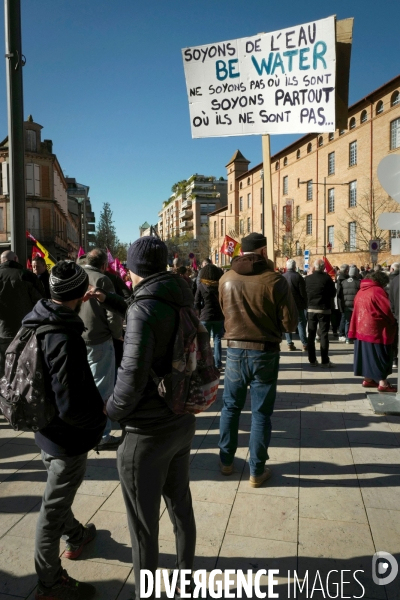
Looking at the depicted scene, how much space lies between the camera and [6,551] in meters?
3.08

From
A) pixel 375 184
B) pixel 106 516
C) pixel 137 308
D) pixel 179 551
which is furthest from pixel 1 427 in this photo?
pixel 375 184

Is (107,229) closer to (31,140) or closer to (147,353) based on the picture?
(31,140)

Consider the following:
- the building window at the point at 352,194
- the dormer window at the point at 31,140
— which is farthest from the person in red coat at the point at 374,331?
→ the dormer window at the point at 31,140

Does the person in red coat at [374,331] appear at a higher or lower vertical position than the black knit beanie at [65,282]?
lower

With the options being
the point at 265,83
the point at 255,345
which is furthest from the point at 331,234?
the point at 255,345

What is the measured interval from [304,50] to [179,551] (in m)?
5.85

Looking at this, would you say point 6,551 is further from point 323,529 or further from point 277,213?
point 277,213

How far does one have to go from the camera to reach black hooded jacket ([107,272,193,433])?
2246 mm

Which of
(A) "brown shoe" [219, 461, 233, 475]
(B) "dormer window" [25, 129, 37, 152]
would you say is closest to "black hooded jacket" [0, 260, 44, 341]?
(A) "brown shoe" [219, 461, 233, 475]

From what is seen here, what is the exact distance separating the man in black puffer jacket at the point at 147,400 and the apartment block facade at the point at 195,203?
9454cm

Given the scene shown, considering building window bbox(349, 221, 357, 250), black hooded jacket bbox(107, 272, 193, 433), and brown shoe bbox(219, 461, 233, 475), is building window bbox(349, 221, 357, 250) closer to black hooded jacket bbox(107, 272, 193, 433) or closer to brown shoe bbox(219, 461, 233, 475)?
brown shoe bbox(219, 461, 233, 475)

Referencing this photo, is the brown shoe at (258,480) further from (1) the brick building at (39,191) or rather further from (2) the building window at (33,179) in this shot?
(2) the building window at (33,179)

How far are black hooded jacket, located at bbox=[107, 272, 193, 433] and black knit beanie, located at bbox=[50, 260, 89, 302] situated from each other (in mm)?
445

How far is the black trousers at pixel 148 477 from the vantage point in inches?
90.7
